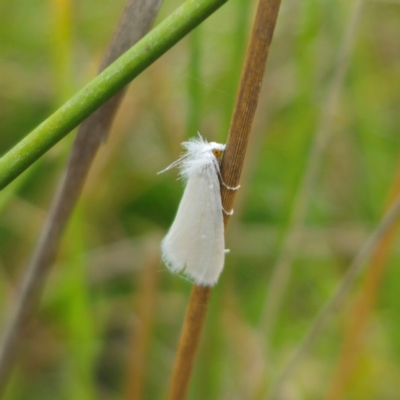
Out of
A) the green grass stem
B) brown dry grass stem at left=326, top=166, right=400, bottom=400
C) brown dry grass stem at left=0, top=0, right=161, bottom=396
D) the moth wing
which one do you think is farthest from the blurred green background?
the green grass stem

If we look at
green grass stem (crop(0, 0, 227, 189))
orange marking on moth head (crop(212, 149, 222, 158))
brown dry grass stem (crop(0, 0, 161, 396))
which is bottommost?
green grass stem (crop(0, 0, 227, 189))

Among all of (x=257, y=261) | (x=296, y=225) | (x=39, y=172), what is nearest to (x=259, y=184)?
(x=257, y=261)

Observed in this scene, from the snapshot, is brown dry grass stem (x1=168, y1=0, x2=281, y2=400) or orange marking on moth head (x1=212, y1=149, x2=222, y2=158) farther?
orange marking on moth head (x1=212, y1=149, x2=222, y2=158)

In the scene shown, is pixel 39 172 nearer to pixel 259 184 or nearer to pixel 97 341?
pixel 97 341

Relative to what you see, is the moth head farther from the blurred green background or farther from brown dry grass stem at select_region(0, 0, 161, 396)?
the blurred green background

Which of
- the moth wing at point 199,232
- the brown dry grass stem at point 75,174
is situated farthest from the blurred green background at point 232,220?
the moth wing at point 199,232

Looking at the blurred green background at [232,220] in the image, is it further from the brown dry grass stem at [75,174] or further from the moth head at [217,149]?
the moth head at [217,149]
